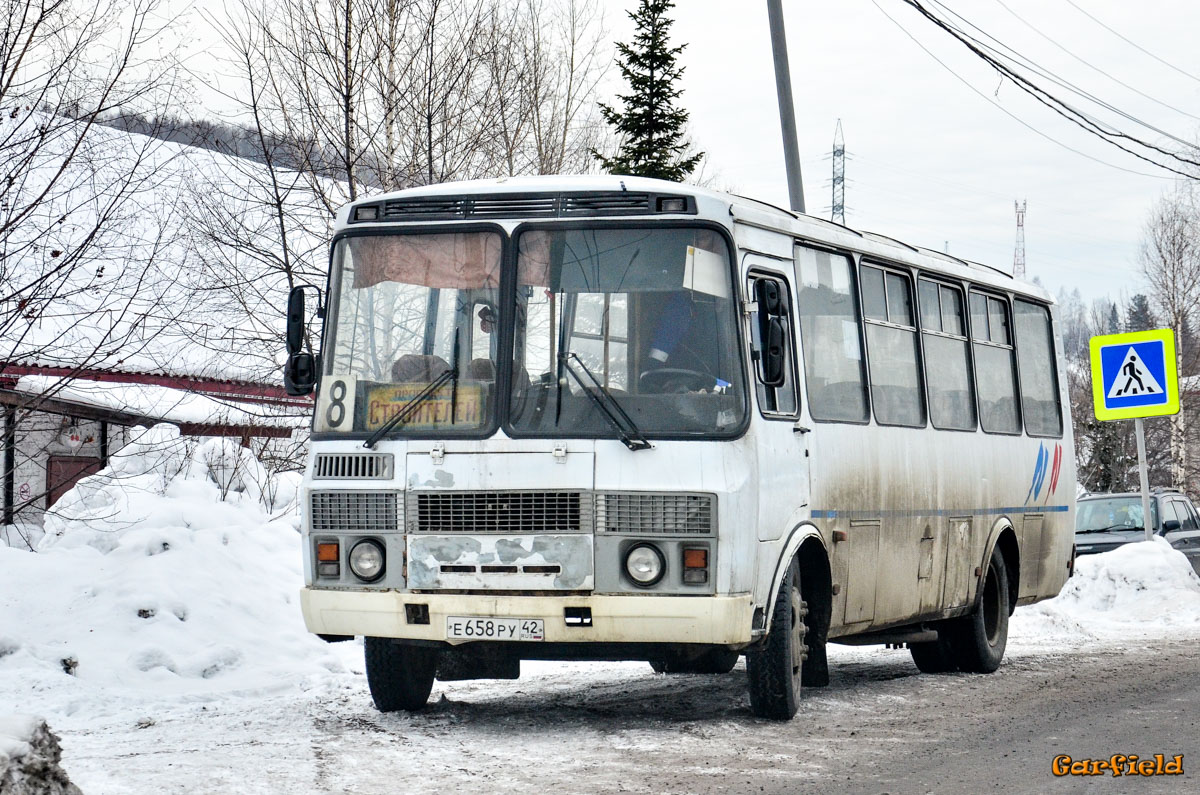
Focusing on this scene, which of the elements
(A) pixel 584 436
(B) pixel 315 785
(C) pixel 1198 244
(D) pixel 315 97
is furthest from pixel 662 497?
(C) pixel 1198 244

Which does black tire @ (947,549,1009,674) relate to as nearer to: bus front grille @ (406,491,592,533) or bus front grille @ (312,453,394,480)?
bus front grille @ (406,491,592,533)

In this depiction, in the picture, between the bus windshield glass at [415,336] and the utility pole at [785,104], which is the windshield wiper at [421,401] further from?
the utility pole at [785,104]

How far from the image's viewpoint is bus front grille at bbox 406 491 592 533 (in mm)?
8031

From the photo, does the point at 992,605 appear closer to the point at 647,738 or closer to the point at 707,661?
the point at 707,661

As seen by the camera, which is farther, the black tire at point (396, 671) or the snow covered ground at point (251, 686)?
the black tire at point (396, 671)

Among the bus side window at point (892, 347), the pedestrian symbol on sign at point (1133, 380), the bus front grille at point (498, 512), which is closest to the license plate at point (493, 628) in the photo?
the bus front grille at point (498, 512)

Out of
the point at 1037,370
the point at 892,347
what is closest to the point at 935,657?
the point at 1037,370

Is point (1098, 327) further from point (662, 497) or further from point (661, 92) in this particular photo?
point (662, 497)

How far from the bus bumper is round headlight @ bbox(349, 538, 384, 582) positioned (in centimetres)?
10

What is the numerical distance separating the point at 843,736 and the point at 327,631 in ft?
9.22

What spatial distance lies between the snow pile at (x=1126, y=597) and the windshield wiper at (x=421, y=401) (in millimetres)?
9570

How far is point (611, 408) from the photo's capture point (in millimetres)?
8109

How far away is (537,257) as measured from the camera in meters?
8.40

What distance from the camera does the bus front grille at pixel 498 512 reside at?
8031mm
